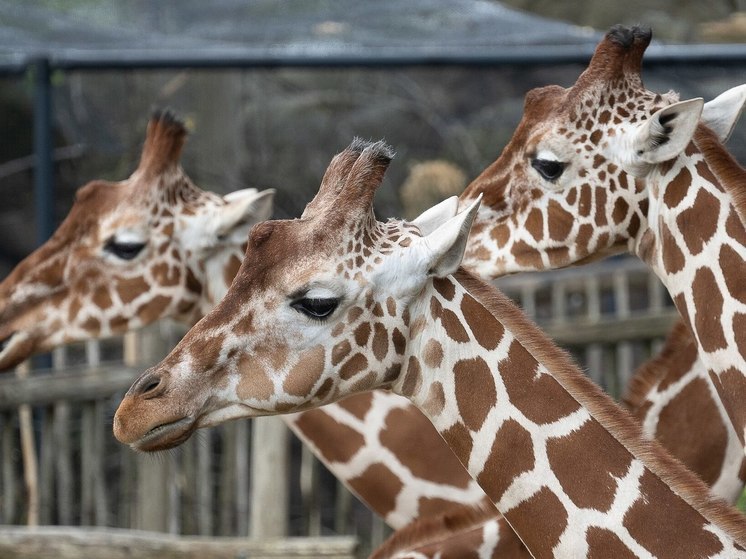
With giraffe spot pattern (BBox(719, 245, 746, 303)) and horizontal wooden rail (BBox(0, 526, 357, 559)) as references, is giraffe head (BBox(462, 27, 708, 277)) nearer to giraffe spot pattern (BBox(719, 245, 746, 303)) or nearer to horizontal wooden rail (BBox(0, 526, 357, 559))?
giraffe spot pattern (BBox(719, 245, 746, 303))

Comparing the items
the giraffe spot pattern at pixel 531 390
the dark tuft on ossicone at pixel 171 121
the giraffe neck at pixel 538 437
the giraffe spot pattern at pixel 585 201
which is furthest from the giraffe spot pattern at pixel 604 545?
the dark tuft on ossicone at pixel 171 121

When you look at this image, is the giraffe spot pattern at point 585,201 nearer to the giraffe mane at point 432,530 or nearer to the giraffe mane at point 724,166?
the giraffe mane at point 724,166

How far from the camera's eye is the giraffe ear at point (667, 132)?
3422mm

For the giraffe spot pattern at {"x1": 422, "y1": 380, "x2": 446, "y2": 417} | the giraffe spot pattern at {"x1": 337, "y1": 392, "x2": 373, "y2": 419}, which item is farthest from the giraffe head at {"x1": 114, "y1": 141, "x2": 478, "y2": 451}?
the giraffe spot pattern at {"x1": 337, "y1": 392, "x2": 373, "y2": 419}

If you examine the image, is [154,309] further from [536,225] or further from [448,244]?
[448,244]

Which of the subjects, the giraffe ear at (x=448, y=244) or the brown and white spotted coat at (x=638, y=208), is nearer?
the giraffe ear at (x=448, y=244)

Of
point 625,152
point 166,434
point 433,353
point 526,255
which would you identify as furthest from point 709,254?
point 166,434

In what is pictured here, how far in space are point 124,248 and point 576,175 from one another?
1833mm

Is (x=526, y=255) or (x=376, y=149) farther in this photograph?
(x=526, y=255)

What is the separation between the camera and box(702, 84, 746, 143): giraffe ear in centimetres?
376

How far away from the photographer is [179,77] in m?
10.4

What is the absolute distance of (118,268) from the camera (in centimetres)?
471

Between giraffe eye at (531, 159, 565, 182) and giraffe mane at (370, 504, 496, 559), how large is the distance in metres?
1.14

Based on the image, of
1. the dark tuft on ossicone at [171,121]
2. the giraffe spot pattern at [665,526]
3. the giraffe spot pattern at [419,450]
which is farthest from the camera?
the dark tuft on ossicone at [171,121]
